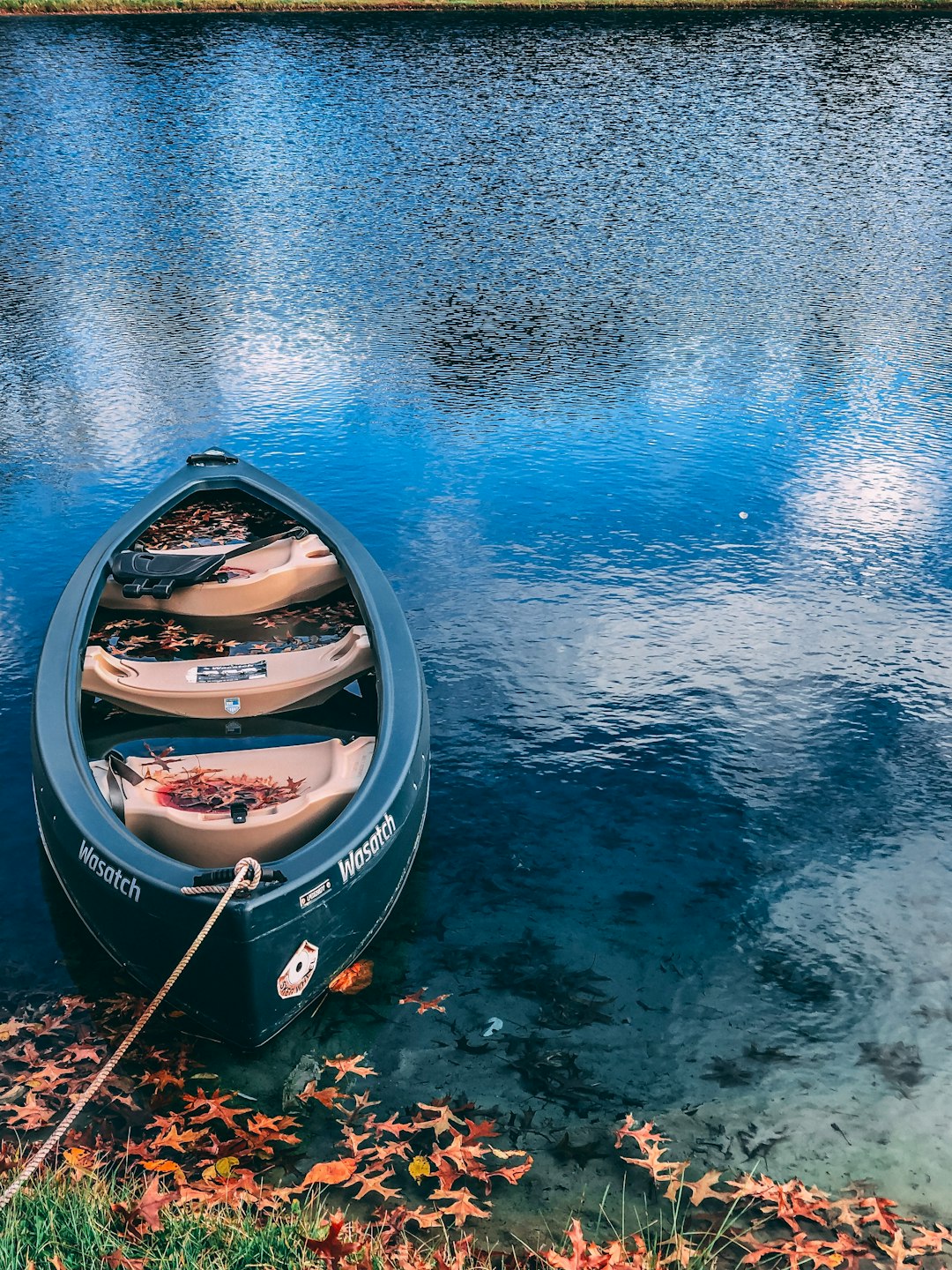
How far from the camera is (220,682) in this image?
33.2 feet

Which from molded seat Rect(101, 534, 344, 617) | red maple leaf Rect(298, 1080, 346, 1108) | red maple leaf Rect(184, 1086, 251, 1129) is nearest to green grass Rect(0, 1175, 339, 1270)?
red maple leaf Rect(184, 1086, 251, 1129)

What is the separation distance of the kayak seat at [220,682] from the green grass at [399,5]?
44355 mm

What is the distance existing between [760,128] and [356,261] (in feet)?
51.1

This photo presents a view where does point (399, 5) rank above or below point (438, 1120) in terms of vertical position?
above

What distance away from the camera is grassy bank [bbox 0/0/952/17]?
46.6 m

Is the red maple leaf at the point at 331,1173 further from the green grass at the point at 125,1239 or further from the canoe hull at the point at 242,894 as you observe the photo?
the canoe hull at the point at 242,894

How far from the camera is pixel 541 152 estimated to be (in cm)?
3052

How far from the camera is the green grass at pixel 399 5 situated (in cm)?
4656

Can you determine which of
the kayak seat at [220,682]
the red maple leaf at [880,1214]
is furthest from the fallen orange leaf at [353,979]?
the red maple leaf at [880,1214]

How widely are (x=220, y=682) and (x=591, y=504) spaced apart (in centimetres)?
656

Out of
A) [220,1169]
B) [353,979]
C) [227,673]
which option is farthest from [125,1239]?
[227,673]

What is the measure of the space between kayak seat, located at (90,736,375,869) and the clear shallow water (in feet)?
3.77

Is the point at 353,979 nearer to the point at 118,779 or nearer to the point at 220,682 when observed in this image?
the point at 118,779

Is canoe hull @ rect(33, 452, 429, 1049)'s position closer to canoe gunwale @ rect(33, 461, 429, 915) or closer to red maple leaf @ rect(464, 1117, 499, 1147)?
canoe gunwale @ rect(33, 461, 429, 915)
